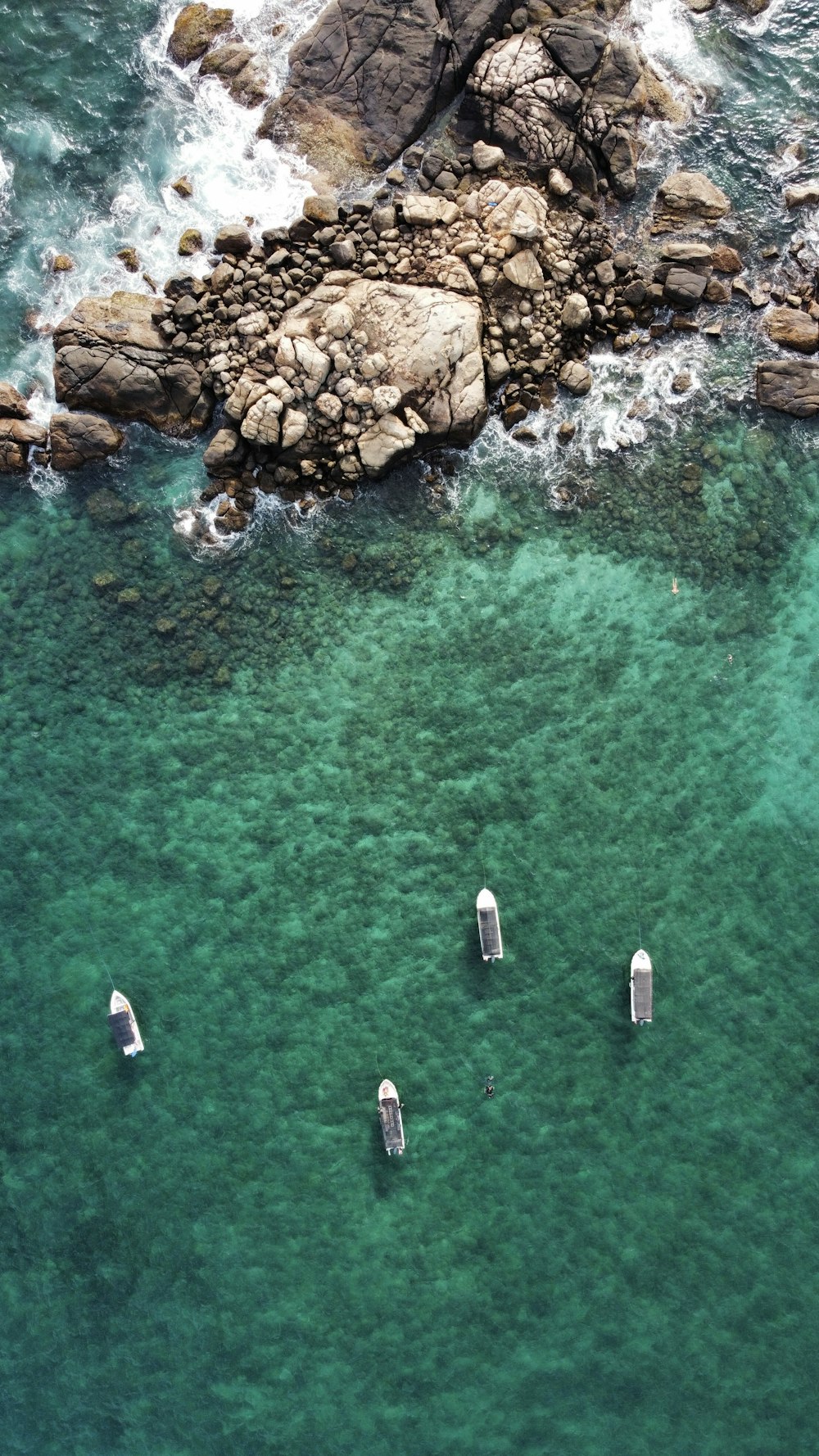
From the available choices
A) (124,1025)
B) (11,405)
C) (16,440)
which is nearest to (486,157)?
(11,405)

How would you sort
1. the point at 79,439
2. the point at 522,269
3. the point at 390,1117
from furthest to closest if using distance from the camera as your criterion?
1. the point at 79,439
2. the point at 522,269
3. the point at 390,1117

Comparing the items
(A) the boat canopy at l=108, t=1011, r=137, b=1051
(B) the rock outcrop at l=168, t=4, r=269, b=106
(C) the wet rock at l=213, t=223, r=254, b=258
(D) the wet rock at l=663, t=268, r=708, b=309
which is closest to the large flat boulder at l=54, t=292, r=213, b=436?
(C) the wet rock at l=213, t=223, r=254, b=258

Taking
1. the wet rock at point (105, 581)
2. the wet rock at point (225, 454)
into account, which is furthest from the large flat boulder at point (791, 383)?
the wet rock at point (105, 581)

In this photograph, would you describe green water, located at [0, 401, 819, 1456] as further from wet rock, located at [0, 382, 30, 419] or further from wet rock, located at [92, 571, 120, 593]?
wet rock, located at [0, 382, 30, 419]

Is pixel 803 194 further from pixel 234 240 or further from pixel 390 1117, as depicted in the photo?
pixel 390 1117

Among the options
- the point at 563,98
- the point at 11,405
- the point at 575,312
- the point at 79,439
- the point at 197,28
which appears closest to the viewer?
the point at 563,98

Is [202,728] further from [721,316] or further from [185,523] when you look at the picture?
[721,316]
